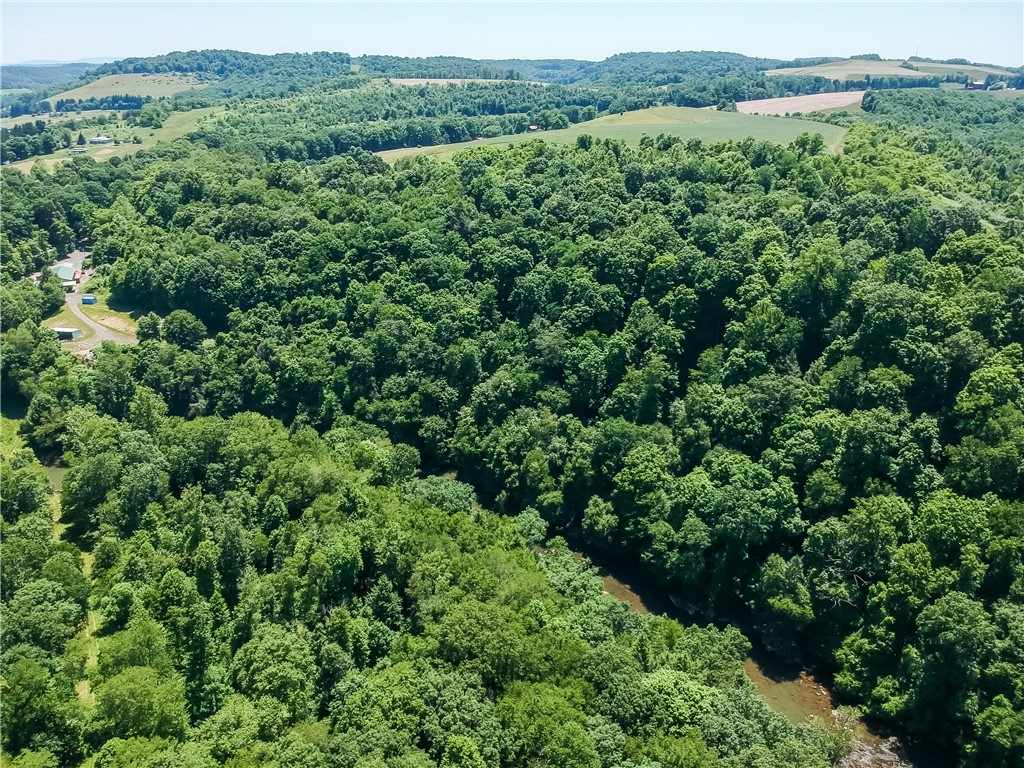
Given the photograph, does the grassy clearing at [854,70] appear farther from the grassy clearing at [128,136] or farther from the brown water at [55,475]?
the brown water at [55,475]

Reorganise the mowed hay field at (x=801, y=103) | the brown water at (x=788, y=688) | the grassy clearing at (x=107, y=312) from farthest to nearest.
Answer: the mowed hay field at (x=801, y=103), the grassy clearing at (x=107, y=312), the brown water at (x=788, y=688)

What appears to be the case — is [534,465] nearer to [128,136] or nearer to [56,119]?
[128,136]

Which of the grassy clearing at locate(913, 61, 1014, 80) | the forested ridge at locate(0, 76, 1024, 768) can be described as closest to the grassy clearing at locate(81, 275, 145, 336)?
the forested ridge at locate(0, 76, 1024, 768)

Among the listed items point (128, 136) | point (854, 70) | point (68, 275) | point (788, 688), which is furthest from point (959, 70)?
point (68, 275)

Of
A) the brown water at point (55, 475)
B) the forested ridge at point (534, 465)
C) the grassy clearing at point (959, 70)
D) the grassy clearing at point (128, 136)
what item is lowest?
the brown water at point (55, 475)

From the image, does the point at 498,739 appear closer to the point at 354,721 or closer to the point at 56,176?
the point at 354,721

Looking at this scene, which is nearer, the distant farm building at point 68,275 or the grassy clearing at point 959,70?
the distant farm building at point 68,275

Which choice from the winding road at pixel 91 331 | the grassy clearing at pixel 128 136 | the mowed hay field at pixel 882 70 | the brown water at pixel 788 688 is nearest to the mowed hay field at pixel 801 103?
the mowed hay field at pixel 882 70

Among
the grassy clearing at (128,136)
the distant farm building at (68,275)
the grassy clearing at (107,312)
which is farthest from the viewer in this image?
the grassy clearing at (128,136)
